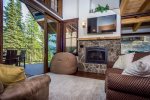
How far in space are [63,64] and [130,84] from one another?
3016 millimetres

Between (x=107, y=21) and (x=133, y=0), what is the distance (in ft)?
5.14

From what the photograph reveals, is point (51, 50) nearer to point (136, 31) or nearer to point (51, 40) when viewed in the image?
point (51, 40)

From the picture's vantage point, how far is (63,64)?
4.09 metres

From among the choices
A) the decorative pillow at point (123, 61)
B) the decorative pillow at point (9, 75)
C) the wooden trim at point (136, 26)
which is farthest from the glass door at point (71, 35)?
the decorative pillow at point (9, 75)

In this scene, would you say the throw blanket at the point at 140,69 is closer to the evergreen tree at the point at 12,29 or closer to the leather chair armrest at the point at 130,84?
the leather chair armrest at the point at 130,84

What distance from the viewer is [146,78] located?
122cm

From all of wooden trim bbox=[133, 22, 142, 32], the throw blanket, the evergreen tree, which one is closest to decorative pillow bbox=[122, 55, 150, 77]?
the throw blanket

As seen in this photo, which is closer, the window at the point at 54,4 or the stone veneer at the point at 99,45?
the stone veneer at the point at 99,45

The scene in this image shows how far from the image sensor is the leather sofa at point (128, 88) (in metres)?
1.20

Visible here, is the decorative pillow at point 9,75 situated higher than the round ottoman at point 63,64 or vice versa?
the decorative pillow at point 9,75

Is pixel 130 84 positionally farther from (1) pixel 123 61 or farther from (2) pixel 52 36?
(2) pixel 52 36

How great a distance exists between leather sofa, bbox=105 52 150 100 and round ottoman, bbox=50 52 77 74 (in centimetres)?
267

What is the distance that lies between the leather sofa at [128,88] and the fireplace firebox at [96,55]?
123 inches

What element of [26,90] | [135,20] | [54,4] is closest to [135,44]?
[135,20]
